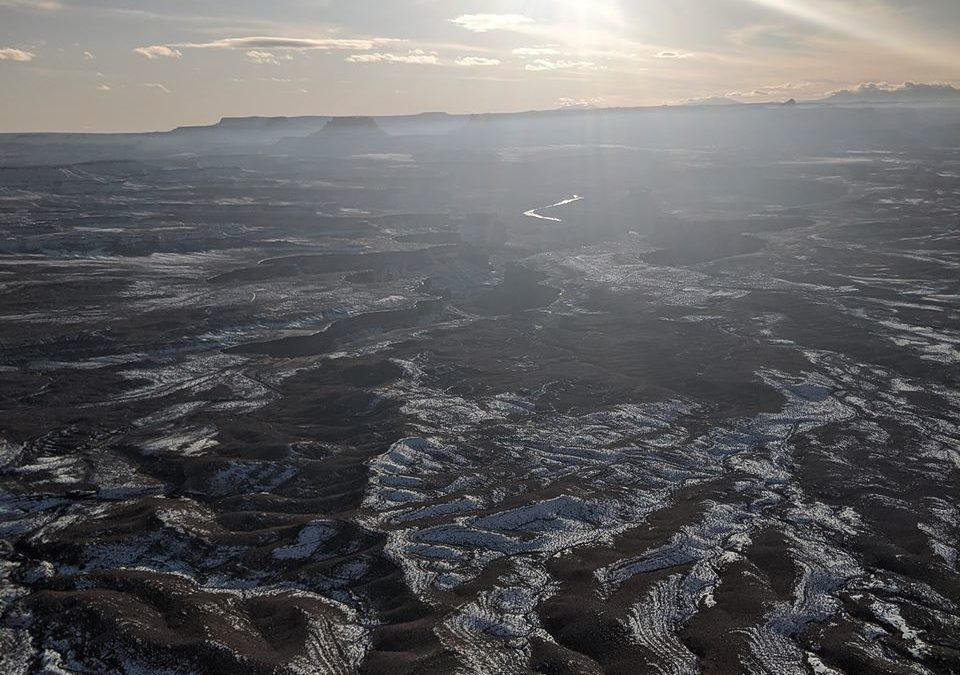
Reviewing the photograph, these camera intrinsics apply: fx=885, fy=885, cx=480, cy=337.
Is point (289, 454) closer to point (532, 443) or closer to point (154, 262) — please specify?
point (532, 443)

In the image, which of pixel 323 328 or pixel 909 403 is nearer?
pixel 909 403

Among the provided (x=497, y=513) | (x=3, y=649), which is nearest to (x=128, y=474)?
(x=3, y=649)

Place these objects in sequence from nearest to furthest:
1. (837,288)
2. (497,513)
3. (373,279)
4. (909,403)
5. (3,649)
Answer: (3,649), (497,513), (909,403), (837,288), (373,279)

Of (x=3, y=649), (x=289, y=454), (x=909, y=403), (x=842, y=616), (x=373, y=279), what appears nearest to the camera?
(x=3, y=649)

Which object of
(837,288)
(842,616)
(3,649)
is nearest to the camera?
(3,649)

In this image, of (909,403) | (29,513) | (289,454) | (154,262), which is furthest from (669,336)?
(154,262)

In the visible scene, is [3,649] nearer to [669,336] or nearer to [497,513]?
[497,513]
